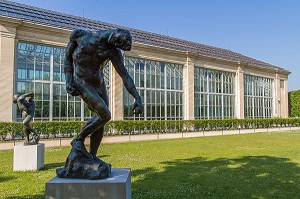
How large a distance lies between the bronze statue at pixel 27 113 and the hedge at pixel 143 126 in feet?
30.4

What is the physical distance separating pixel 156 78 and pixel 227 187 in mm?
23496

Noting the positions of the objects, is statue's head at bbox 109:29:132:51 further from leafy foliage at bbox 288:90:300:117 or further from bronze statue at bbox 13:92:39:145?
leafy foliage at bbox 288:90:300:117

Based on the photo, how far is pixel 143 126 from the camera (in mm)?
24594

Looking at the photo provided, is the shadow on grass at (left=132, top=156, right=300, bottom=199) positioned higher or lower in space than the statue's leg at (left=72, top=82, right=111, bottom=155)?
lower

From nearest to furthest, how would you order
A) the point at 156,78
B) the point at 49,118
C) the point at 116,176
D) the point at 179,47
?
1. the point at 116,176
2. the point at 49,118
3. the point at 156,78
4. the point at 179,47

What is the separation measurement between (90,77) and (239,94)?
116 feet

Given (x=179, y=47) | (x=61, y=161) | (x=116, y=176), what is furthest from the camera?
(x=179, y=47)

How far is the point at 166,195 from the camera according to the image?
18.9 feet

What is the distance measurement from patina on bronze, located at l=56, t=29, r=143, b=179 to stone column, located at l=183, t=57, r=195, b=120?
27.2 m

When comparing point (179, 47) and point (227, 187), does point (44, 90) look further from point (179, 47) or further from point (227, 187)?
point (227, 187)

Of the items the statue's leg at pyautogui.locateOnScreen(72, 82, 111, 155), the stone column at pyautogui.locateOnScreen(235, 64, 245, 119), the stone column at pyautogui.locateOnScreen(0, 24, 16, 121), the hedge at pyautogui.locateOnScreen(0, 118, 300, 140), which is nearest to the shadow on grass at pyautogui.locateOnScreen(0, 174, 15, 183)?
the statue's leg at pyautogui.locateOnScreen(72, 82, 111, 155)

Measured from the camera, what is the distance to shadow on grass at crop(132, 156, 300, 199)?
19.3 ft

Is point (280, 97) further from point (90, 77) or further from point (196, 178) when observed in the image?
point (90, 77)

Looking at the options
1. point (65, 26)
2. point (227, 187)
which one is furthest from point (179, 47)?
point (227, 187)
